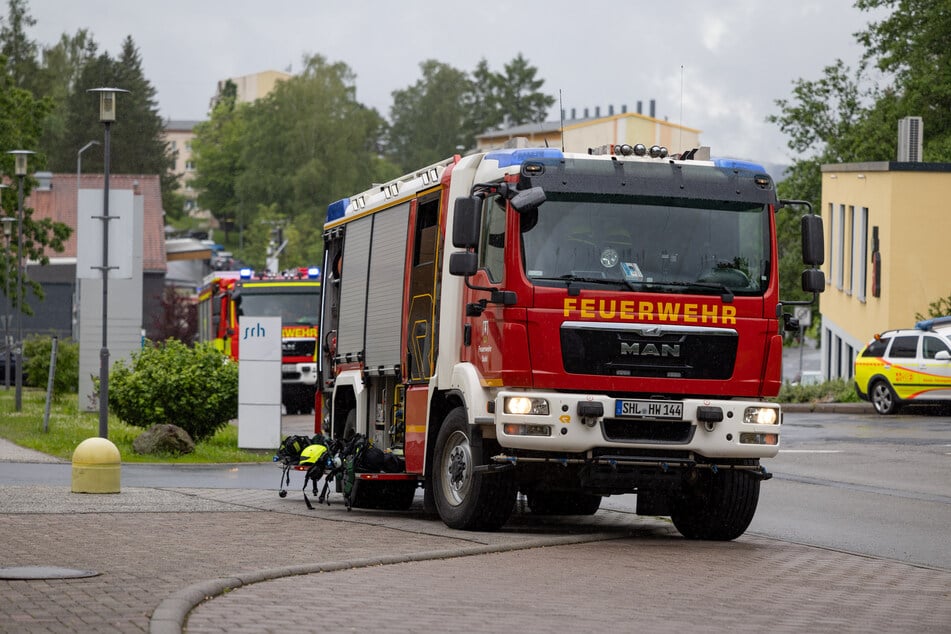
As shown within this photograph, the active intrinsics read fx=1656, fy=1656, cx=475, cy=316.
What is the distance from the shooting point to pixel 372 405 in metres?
16.3

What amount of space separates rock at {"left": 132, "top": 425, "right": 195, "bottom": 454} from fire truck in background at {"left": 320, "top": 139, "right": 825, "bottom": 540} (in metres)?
9.92

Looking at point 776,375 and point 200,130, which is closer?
point 776,375

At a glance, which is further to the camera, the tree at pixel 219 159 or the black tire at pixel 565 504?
the tree at pixel 219 159

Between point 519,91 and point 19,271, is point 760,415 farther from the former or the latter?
point 519,91

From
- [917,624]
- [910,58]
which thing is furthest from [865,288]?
[917,624]

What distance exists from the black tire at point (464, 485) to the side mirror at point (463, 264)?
4.29 feet

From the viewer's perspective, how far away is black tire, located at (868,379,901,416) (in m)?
34.9

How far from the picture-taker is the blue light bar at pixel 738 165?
13156 millimetres

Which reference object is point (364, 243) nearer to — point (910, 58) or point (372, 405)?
point (372, 405)

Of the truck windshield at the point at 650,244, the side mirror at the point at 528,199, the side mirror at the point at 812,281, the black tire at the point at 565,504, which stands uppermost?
the side mirror at the point at 528,199

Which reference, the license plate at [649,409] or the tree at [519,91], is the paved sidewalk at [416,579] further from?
the tree at [519,91]

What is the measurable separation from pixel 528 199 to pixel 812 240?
2.37 m

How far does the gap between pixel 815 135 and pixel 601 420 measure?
63.3m

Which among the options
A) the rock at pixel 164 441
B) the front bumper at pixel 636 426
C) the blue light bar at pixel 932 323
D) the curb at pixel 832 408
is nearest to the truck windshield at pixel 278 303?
the curb at pixel 832 408
